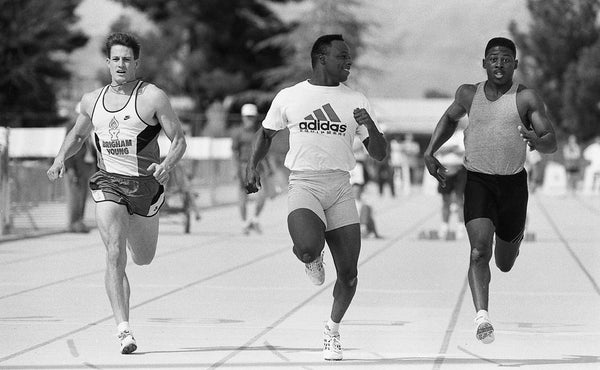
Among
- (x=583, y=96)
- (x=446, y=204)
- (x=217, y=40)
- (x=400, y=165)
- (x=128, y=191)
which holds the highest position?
(x=217, y=40)

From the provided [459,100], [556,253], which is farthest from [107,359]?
[556,253]

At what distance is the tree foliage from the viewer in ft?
224

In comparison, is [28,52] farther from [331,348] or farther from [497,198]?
[331,348]

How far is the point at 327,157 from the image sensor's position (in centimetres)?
938

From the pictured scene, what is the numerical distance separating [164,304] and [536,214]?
64.3ft

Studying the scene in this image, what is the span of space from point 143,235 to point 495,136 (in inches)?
97.8

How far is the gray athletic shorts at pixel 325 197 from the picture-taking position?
9.38 metres

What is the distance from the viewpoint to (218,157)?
35.6m

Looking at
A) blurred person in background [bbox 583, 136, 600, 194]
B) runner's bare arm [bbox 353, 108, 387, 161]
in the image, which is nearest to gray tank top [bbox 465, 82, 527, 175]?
runner's bare arm [bbox 353, 108, 387, 161]

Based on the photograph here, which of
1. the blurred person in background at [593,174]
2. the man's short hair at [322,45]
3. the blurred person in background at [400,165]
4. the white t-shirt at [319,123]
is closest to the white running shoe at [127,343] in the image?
the white t-shirt at [319,123]

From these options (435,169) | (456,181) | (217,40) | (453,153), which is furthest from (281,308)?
→ (217,40)

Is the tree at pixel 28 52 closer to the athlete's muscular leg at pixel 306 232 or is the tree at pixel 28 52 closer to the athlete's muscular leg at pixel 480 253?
the athlete's muscular leg at pixel 480 253

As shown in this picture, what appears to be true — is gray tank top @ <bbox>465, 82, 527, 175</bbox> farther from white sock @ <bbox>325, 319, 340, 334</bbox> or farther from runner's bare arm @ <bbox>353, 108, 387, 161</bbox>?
white sock @ <bbox>325, 319, 340, 334</bbox>

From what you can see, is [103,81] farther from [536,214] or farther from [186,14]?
[536,214]
